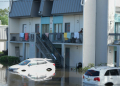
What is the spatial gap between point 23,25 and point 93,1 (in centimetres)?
1428

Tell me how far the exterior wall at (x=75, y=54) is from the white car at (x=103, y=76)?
13.4 m

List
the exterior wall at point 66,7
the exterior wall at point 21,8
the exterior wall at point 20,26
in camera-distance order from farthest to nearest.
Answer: the exterior wall at point 20,26, the exterior wall at point 21,8, the exterior wall at point 66,7

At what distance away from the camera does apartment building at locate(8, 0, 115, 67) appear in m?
28.5

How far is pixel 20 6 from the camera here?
37.2 meters

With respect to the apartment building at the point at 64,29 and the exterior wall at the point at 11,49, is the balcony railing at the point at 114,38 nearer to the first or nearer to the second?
the apartment building at the point at 64,29

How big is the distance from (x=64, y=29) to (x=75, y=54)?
364cm

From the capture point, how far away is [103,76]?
59.0ft

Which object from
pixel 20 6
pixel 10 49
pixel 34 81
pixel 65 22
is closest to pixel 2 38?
pixel 10 49

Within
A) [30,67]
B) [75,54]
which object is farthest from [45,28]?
[30,67]

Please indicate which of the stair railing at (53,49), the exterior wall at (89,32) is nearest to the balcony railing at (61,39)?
the stair railing at (53,49)

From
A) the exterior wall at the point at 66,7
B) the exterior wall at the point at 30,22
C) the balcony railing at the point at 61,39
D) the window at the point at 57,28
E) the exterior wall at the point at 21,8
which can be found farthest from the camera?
the exterior wall at the point at 30,22

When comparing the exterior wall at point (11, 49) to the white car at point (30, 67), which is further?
the exterior wall at point (11, 49)

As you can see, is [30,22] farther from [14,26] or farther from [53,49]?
[53,49]

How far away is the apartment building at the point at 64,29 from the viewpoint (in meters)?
28.5
